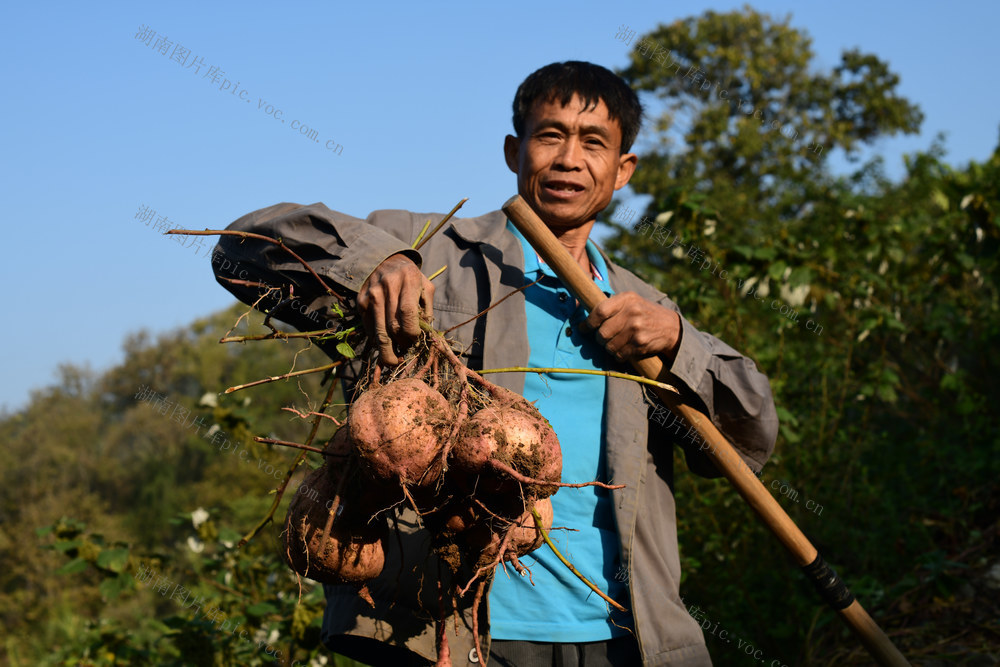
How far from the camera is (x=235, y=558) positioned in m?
4.02

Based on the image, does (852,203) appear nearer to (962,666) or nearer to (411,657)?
(962,666)

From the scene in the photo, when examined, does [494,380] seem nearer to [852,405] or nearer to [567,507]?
[567,507]

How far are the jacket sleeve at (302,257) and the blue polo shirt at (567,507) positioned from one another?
0.49 m

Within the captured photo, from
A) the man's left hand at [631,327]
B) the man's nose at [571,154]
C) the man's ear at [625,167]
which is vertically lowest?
the man's left hand at [631,327]

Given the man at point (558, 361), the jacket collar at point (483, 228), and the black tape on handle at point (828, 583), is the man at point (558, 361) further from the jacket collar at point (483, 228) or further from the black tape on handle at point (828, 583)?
the black tape on handle at point (828, 583)

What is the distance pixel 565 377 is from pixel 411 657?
77 centimetres

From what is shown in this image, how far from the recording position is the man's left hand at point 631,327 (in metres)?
2.03

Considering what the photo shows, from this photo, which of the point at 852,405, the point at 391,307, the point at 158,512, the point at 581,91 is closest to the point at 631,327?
the point at 391,307

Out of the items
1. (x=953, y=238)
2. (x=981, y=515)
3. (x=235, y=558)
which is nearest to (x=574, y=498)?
(x=235, y=558)

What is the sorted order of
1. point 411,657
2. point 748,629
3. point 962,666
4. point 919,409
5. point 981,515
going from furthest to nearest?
point 919,409, point 981,515, point 748,629, point 962,666, point 411,657

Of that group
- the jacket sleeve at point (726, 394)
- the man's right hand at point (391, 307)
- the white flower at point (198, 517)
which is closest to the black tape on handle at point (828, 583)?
the jacket sleeve at point (726, 394)

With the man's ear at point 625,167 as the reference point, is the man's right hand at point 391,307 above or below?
below

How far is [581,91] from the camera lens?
240 cm

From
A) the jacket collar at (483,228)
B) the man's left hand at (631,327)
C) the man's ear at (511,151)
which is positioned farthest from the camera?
the man's ear at (511,151)
